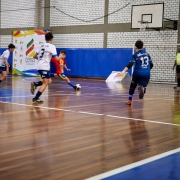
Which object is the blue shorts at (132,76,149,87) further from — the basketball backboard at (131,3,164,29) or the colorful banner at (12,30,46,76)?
the colorful banner at (12,30,46,76)

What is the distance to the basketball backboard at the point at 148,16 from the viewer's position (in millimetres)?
17750

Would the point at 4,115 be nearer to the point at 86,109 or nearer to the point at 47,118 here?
the point at 47,118

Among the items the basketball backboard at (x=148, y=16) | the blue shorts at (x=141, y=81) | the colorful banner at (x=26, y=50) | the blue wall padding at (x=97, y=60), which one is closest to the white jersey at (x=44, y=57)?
the blue shorts at (x=141, y=81)

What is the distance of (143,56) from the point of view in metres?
8.62

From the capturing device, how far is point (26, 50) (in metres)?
24.6

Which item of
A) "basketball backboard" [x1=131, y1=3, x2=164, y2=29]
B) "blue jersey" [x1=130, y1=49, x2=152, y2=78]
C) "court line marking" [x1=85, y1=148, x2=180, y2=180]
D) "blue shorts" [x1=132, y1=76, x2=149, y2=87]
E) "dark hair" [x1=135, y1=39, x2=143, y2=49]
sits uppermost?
"basketball backboard" [x1=131, y1=3, x2=164, y2=29]

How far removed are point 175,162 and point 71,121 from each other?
2724 mm

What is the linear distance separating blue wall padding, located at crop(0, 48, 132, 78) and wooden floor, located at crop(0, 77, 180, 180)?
12977 millimetres

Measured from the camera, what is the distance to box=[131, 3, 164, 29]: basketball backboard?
17.8 metres

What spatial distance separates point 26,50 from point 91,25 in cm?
527

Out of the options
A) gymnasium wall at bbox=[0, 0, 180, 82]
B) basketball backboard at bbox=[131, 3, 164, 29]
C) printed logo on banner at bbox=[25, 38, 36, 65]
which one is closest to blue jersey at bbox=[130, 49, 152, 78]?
basketball backboard at bbox=[131, 3, 164, 29]

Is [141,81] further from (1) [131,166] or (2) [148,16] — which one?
(2) [148,16]

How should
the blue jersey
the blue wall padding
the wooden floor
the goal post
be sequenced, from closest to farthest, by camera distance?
the wooden floor
the blue jersey
the goal post
the blue wall padding

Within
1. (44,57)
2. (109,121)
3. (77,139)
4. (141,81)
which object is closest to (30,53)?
(44,57)
